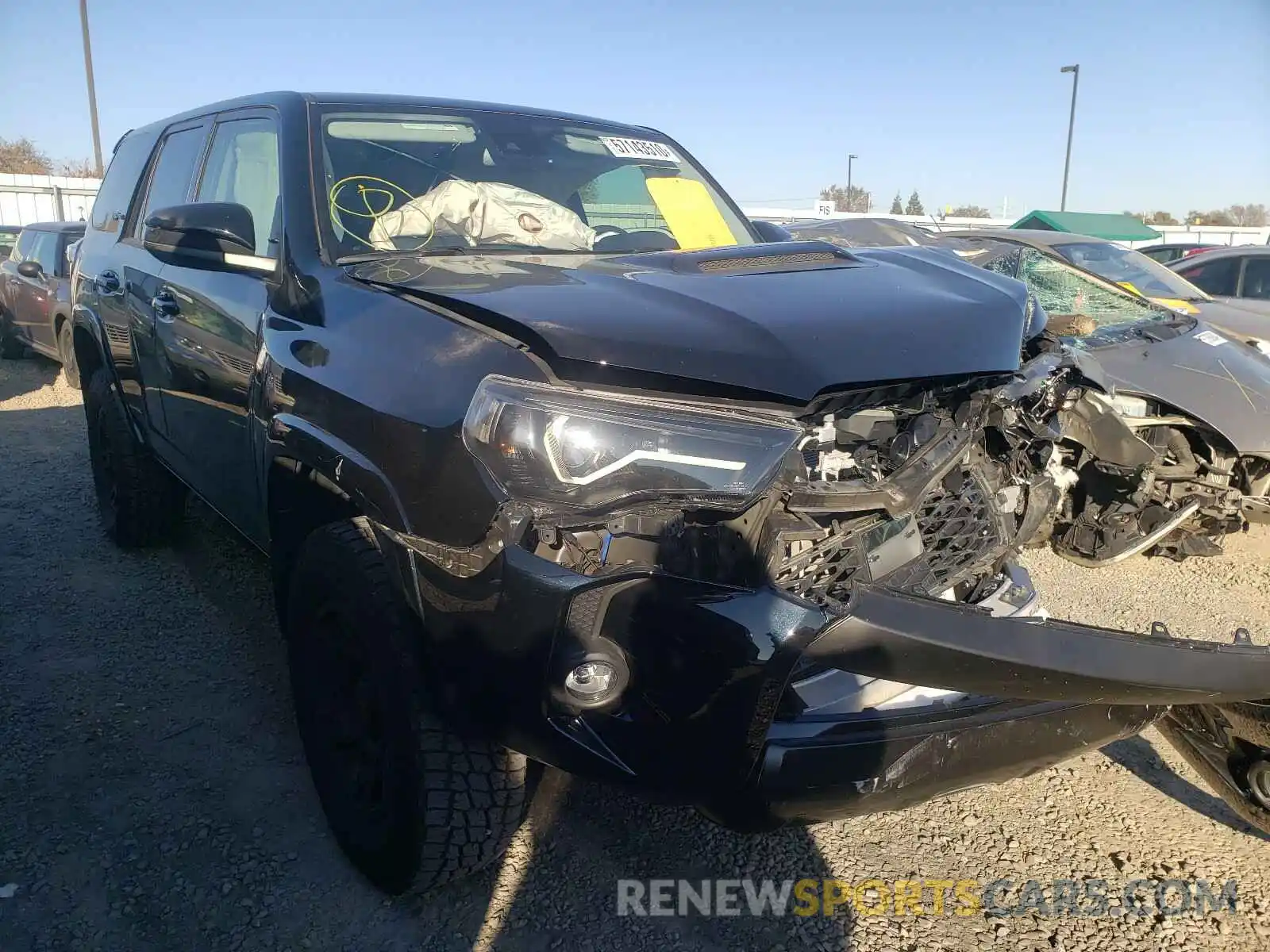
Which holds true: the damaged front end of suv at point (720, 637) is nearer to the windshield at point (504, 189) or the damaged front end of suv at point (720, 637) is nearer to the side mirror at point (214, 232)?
the windshield at point (504, 189)

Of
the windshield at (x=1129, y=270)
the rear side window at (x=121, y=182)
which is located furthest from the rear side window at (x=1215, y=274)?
the rear side window at (x=121, y=182)

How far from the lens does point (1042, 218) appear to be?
22.1m

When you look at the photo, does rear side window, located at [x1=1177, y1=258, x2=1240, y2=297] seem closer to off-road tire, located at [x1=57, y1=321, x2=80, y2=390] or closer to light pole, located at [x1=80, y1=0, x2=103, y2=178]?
off-road tire, located at [x1=57, y1=321, x2=80, y2=390]

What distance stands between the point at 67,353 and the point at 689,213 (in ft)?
25.7

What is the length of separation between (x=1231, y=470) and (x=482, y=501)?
156 inches

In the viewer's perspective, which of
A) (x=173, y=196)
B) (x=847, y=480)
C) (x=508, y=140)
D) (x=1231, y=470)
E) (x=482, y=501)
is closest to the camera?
(x=482, y=501)

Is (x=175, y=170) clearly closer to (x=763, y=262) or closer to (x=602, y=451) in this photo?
(x=763, y=262)

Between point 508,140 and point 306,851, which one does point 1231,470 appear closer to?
point 508,140

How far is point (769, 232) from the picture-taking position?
12.0ft

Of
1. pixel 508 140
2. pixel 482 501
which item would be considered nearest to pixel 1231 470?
pixel 508 140

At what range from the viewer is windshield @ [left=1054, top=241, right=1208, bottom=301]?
698 centimetres

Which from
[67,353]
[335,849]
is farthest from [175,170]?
[67,353]

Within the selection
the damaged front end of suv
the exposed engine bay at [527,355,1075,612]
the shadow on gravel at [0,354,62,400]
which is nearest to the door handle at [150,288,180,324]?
the damaged front end of suv

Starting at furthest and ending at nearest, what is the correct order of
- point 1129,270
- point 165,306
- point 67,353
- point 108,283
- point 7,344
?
1. point 7,344
2. point 67,353
3. point 1129,270
4. point 108,283
5. point 165,306
